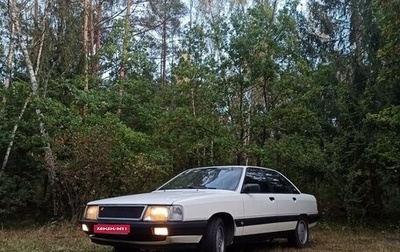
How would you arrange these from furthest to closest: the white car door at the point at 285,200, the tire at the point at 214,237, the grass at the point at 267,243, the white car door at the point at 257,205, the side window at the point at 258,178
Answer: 1. the white car door at the point at 285,200
2. the grass at the point at 267,243
3. the side window at the point at 258,178
4. the white car door at the point at 257,205
5. the tire at the point at 214,237

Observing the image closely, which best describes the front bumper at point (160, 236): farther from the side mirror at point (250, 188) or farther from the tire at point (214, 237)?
the side mirror at point (250, 188)

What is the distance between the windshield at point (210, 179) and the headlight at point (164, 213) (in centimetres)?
137

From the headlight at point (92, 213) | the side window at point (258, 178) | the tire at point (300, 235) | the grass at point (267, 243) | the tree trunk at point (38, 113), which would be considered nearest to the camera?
the headlight at point (92, 213)

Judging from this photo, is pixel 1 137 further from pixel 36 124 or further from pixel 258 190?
pixel 258 190

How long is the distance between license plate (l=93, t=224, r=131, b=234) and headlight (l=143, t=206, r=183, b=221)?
281mm

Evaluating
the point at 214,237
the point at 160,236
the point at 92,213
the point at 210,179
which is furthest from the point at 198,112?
the point at 160,236

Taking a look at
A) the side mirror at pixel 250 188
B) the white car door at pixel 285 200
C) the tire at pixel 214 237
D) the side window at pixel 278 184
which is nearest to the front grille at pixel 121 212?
the tire at pixel 214 237

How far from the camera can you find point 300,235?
8891 millimetres

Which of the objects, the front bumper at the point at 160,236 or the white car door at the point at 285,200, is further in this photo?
the white car door at the point at 285,200

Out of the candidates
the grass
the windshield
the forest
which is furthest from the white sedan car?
the forest

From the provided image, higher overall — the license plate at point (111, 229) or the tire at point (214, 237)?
the license plate at point (111, 229)

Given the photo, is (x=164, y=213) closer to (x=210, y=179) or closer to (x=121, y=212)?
(x=121, y=212)

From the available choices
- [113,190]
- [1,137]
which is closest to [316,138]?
[113,190]

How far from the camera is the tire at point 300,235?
8719mm
